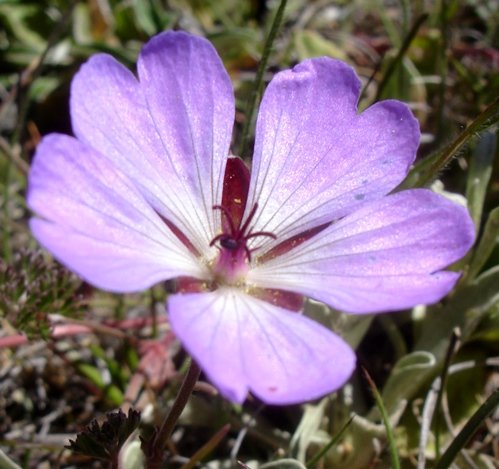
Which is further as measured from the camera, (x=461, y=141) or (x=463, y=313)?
(x=463, y=313)

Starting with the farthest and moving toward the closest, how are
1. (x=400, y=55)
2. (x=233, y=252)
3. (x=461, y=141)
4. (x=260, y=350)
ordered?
(x=400, y=55) < (x=461, y=141) < (x=233, y=252) < (x=260, y=350)

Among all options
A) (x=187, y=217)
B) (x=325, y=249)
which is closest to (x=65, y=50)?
(x=187, y=217)

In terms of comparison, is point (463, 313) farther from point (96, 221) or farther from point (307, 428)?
point (96, 221)

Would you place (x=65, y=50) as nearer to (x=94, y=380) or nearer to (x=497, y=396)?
(x=94, y=380)

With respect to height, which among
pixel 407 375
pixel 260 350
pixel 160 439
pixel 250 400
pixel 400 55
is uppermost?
pixel 400 55

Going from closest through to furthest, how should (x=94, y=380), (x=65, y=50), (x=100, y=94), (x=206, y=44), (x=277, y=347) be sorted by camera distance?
(x=277, y=347) < (x=100, y=94) < (x=206, y=44) < (x=94, y=380) < (x=65, y=50)

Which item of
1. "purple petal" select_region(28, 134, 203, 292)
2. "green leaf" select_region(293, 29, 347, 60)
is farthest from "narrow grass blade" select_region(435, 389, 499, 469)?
"green leaf" select_region(293, 29, 347, 60)

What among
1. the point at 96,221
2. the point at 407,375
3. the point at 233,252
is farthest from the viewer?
the point at 407,375

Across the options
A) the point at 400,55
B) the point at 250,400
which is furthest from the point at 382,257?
the point at 400,55
